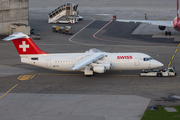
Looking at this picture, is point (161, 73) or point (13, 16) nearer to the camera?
point (161, 73)

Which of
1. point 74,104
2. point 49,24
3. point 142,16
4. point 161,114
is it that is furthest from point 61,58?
point 142,16

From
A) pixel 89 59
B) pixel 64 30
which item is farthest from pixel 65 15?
pixel 89 59

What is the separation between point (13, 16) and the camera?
300ft

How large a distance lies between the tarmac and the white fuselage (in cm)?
183

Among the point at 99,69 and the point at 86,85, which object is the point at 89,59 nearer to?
the point at 99,69

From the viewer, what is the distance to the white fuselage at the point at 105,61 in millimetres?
52594

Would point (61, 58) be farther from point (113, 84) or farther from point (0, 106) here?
point (0, 106)

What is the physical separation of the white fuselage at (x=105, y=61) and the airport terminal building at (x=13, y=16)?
3705cm

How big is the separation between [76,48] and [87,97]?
3170 cm

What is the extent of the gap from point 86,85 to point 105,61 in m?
Answer: 6.08

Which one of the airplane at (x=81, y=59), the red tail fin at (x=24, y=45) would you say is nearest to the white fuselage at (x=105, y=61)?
the airplane at (x=81, y=59)

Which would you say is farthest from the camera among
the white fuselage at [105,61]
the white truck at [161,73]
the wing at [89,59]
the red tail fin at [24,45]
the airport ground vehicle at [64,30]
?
the airport ground vehicle at [64,30]

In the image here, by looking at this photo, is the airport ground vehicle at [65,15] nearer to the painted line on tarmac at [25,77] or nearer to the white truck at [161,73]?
the painted line on tarmac at [25,77]

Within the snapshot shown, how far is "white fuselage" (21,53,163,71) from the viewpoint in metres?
52.6
